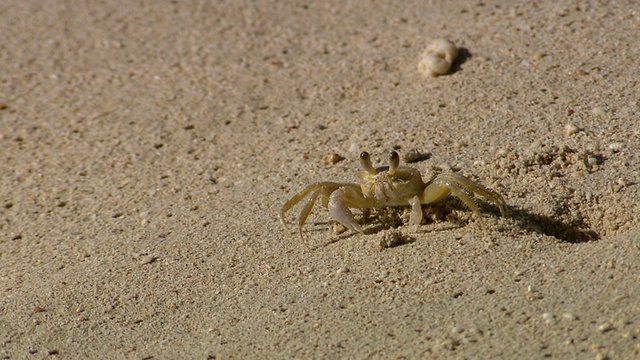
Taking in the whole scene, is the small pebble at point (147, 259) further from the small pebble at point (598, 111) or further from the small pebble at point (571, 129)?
the small pebble at point (598, 111)

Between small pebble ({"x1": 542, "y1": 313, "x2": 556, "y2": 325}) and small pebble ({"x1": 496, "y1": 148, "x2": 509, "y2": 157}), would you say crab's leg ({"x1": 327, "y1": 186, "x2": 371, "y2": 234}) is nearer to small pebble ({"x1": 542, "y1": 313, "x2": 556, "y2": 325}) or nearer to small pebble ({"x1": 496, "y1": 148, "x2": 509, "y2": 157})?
small pebble ({"x1": 496, "y1": 148, "x2": 509, "y2": 157})

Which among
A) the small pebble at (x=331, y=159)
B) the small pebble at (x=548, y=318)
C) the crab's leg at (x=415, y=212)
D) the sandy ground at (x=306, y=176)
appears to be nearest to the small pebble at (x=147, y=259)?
the sandy ground at (x=306, y=176)

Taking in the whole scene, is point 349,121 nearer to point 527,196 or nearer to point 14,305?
point 527,196

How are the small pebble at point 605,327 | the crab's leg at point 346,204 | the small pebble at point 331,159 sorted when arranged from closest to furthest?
1. the small pebble at point 605,327
2. the crab's leg at point 346,204
3. the small pebble at point 331,159

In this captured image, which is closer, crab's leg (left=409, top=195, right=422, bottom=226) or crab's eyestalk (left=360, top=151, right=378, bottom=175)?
A: crab's leg (left=409, top=195, right=422, bottom=226)

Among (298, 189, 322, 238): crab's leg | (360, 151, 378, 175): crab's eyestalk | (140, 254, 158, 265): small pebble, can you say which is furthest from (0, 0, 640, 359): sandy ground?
(360, 151, 378, 175): crab's eyestalk

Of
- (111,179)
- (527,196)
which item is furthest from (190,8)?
(527,196)

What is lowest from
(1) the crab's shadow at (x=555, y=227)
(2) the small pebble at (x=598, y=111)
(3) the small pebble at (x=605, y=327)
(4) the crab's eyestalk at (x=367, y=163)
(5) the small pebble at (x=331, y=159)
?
(5) the small pebble at (x=331, y=159)
